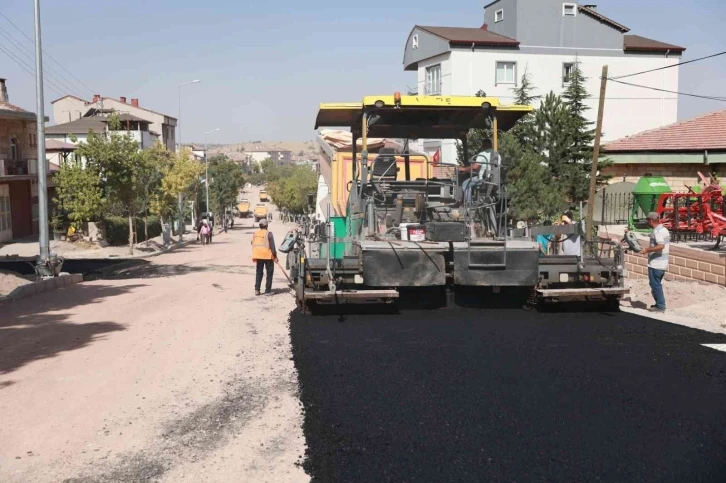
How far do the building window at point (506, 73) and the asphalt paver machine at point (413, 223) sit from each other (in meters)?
30.3

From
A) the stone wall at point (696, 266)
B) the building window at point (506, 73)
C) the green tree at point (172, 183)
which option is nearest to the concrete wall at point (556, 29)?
the building window at point (506, 73)

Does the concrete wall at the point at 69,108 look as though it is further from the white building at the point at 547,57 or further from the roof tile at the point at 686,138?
the roof tile at the point at 686,138

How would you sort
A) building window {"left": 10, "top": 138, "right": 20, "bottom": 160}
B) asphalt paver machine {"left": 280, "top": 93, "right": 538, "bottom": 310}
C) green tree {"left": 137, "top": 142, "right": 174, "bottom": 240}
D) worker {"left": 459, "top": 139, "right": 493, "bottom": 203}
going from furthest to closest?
building window {"left": 10, "top": 138, "right": 20, "bottom": 160} < green tree {"left": 137, "top": 142, "right": 174, "bottom": 240} < worker {"left": 459, "top": 139, "right": 493, "bottom": 203} < asphalt paver machine {"left": 280, "top": 93, "right": 538, "bottom": 310}

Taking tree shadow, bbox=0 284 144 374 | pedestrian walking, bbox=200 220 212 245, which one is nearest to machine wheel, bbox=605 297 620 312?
tree shadow, bbox=0 284 144 374

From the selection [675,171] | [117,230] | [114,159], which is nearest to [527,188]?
[675,171]

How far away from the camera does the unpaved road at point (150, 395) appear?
4.79 metres

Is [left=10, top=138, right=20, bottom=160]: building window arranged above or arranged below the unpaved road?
above

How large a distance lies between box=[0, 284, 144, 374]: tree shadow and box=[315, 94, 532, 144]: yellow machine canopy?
4012mm

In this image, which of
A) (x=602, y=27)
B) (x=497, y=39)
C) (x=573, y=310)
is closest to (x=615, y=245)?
(x=573, y=310)

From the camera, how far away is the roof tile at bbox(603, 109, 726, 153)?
23.1 meters

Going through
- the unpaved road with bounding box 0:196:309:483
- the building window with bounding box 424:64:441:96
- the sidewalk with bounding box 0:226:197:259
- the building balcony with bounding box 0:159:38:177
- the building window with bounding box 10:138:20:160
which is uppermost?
the building window with bounding box 424:64:441:96

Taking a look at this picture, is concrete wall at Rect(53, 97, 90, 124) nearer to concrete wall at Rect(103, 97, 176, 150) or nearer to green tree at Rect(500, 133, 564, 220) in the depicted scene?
concrete wall at Rect(103, 97, 176, 150)

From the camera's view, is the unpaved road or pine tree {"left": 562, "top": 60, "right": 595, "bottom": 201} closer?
the unpaved road

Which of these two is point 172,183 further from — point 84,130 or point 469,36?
point 84,130
